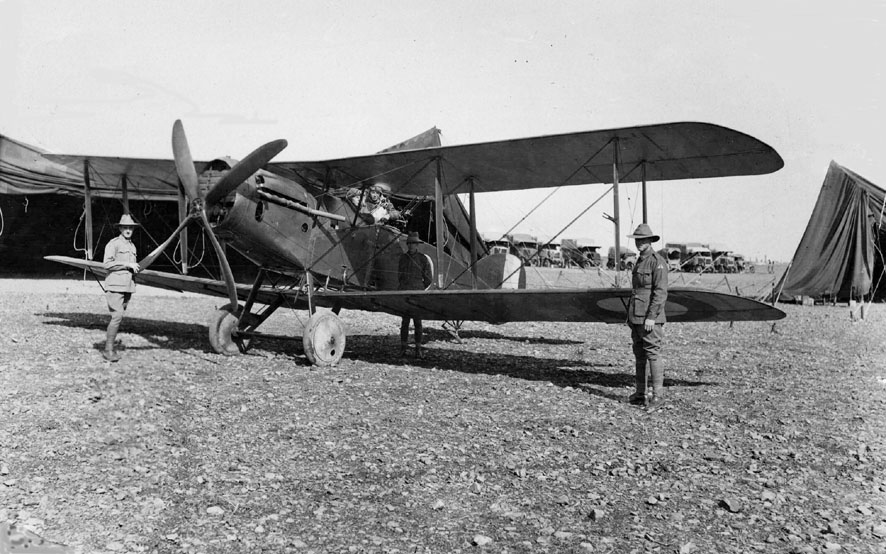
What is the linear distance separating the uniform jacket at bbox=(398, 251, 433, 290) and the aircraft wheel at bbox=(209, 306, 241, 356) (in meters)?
2.57

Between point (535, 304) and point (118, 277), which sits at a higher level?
point (118, 277)

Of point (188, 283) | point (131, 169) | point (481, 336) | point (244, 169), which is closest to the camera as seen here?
point (244, 169)

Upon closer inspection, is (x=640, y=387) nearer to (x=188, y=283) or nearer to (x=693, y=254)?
(x=188, y=283)

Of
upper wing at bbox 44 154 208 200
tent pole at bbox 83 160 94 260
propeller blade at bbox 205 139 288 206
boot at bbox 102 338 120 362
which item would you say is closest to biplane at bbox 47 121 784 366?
propeller blade at bbox 205 139 288 206

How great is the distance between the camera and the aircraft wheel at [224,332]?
862 centimetres

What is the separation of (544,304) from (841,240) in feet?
51.8

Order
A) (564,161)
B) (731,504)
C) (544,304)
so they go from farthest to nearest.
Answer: (564,161) < (544,304) < (731,504)

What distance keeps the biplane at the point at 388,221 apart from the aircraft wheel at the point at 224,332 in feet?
0.05

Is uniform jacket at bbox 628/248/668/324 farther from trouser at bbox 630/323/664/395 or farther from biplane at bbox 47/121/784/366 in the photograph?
biplane at bbox 47/121/784/366

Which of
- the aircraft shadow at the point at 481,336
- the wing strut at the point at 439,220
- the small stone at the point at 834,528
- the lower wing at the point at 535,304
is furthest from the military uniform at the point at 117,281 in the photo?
the small stone at the point at 834,528

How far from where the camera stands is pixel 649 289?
6.50 metres

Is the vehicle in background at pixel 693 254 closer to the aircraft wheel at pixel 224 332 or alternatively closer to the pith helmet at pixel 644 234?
the pith helmet at pixel 644 234

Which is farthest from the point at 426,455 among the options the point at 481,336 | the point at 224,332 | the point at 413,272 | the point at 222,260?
the point at 481,336

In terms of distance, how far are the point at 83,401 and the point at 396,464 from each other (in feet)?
10.3
